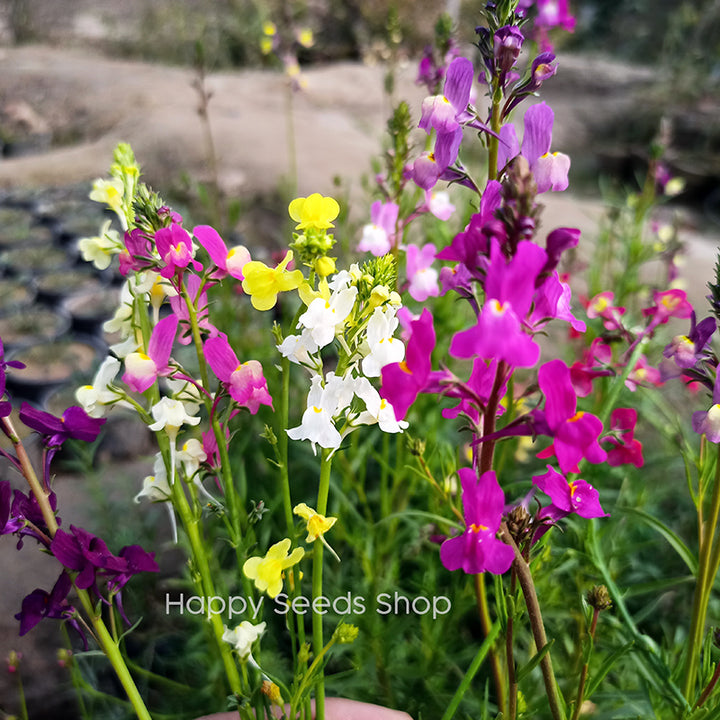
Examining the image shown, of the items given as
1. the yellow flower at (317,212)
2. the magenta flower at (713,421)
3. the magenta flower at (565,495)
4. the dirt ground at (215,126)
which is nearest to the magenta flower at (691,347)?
the magenta flower at (713,421)

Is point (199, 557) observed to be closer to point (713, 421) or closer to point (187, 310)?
point (187, 310)

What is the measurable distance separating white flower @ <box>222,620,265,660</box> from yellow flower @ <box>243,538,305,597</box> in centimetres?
6

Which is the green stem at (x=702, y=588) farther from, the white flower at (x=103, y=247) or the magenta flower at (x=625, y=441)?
the white flower at (x=103, y=247)

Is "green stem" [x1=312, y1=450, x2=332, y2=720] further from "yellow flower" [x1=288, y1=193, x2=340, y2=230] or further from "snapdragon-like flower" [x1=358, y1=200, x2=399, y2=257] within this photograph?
"snapdragon-like flower" [x1=358, y1=200, x2=399, y2=257]

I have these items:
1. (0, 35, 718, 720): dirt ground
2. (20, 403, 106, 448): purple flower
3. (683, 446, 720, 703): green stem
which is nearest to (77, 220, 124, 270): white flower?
(20, 403, 106, 448): purple flower

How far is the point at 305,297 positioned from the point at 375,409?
11 centimetres

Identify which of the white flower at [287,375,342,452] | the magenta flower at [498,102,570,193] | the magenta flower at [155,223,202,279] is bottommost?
the white flower at [287,375,342,452]

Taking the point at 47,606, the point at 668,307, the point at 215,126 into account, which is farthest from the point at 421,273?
the point at 215,126

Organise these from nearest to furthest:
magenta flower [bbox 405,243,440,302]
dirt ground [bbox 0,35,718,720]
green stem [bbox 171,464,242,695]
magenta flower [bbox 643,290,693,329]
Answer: green stem [bbox 171,464,242,695] → magenta flower [bbox 643,290,693,329] → magenta flower [bbox 405,243,440,302] → dirt ground [bbox 0,35,718,720]

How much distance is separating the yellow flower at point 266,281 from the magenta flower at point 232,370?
0.05 meters

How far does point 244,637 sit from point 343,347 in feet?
0.99

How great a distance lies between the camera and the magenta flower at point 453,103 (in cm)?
65

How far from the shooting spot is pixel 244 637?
2.11 ft

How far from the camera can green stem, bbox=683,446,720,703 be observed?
70 cm
